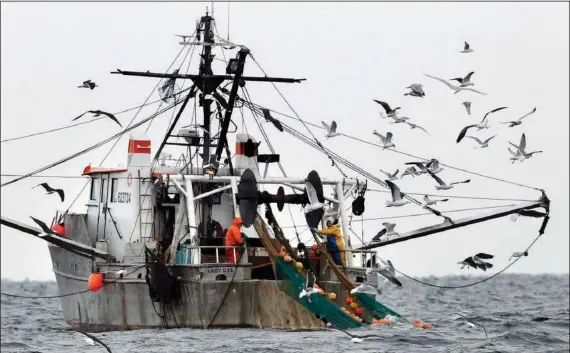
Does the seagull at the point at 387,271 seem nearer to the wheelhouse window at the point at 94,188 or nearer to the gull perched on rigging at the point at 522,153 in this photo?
the gull perched on rigging at the point at 522,153

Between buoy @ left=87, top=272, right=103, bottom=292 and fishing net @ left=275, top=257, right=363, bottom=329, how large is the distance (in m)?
6.04

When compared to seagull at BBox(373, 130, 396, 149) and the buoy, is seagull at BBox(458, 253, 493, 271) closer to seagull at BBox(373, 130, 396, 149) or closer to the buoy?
seagull at BBox(373, 130, 396, 149)

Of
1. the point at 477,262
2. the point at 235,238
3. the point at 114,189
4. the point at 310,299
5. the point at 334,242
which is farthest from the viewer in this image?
the point at 114,189

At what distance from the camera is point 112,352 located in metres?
31.1

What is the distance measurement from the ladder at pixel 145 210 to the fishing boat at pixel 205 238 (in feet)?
0.10

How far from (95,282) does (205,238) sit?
3355mm

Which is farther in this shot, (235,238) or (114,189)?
(114,189)

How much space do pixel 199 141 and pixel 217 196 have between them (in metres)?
2.18

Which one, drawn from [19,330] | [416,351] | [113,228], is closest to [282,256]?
[416,351]

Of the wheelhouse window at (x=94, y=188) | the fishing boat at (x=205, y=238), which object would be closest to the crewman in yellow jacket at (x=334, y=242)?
the fishing boat at (x=205, y=238)

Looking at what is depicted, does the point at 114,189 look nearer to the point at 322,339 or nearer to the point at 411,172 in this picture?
the point at 411,172

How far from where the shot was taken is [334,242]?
3684 cm

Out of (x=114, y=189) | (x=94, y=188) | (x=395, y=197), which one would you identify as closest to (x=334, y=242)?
(x=395, y=197)

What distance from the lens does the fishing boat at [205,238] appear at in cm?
3481
